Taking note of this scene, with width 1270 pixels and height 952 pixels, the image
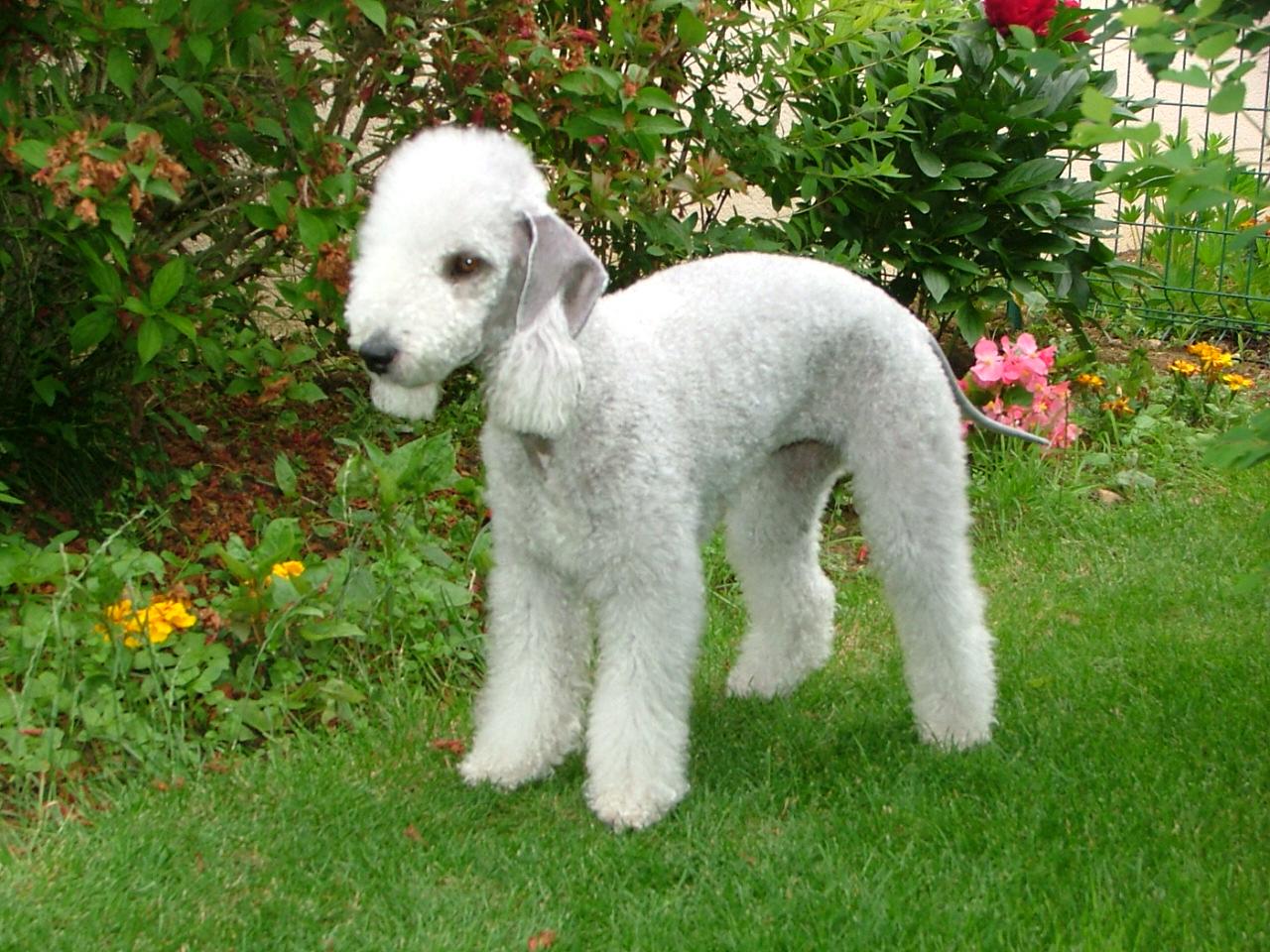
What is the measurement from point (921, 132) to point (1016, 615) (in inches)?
79.1

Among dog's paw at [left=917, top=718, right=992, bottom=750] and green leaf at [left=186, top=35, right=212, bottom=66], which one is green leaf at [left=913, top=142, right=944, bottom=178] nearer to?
dog's paw at [left=917, top=718, right=992, bottom=750]

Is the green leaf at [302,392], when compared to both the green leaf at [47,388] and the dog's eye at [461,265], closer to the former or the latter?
the green leaf at [47,388]

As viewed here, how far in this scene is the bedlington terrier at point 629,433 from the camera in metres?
2.88

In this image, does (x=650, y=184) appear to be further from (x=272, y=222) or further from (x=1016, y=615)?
(x=1016, y=615)

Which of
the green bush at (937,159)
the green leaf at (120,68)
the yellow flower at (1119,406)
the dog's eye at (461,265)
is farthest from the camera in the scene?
the yellow flower at (1119,406)

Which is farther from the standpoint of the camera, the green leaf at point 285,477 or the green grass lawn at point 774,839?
the green leaf at point 285,477

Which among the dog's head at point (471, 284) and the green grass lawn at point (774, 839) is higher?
the dog's head at point (471, 284)

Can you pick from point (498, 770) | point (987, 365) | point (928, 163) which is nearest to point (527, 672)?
point (498, 770)

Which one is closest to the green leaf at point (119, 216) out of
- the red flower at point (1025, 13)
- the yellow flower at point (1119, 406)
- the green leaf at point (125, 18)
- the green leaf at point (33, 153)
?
the green leaf at point (33, 153)

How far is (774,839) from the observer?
10.4 feet

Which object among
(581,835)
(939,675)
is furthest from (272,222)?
(939,675)

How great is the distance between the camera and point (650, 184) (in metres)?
4.59

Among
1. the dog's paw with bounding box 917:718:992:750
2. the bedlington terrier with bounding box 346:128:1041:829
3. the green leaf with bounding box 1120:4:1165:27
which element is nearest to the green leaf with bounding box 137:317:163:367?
the bedlington terrier with bounding box 346:128:1041:829

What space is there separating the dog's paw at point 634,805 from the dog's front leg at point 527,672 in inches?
9.7
